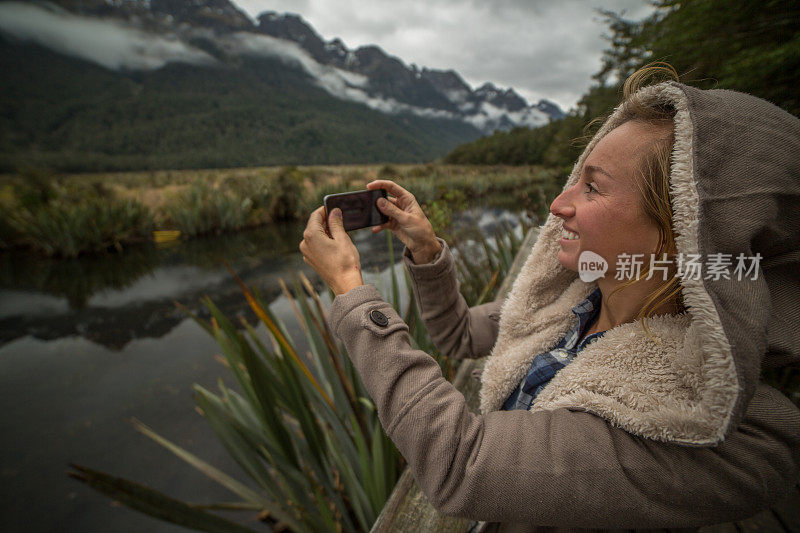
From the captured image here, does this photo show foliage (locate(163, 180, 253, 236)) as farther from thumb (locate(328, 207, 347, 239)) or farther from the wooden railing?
the wooden railing

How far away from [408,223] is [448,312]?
40 cm

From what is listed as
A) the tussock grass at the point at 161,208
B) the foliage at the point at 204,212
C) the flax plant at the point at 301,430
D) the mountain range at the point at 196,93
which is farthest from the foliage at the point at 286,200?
the mountain range at the point at 196,93

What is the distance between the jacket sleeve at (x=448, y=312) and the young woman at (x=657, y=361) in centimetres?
42

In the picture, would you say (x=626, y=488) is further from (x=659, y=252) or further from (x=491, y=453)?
(x=659, y=252)

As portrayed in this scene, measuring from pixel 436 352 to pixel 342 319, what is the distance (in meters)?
0.88

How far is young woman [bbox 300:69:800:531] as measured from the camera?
535 mm

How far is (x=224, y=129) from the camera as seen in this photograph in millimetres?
76250

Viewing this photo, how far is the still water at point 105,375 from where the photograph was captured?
1.86 m

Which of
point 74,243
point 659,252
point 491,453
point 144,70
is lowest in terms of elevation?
point 74,243

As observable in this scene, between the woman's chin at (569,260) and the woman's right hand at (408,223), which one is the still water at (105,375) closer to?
the woman's right hand at (408,223)

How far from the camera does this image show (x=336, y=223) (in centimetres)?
92

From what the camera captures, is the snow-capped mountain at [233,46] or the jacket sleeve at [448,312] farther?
the snow-capped mountain at [233,46]

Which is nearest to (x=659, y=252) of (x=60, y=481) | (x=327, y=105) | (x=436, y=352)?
(x=436, y=352)

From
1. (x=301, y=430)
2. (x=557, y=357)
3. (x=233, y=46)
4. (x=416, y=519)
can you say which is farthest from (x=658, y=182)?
(x=233, y=46)
